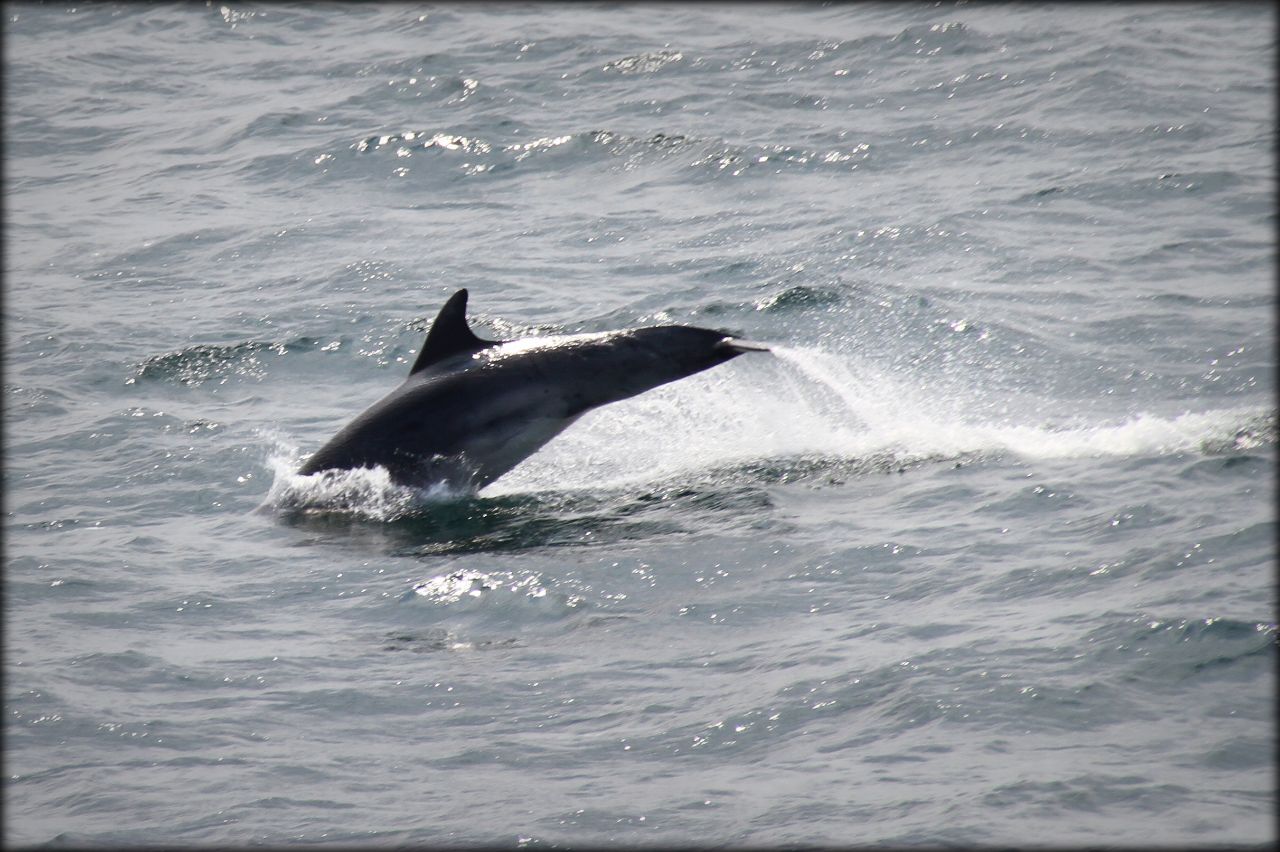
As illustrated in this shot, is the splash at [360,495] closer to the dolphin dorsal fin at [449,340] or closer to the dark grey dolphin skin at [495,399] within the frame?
the dark grey dolphin skin at [495,399]

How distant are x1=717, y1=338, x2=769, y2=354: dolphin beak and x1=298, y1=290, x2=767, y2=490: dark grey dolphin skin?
2 cm

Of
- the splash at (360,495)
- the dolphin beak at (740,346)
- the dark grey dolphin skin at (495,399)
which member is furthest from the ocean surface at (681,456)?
the dolphin beak at (740,346)

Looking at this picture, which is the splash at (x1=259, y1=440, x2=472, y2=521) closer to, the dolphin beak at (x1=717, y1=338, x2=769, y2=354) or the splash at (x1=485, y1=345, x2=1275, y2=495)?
the splash at (x1=485, y1=345, x2=1275, y2=495)

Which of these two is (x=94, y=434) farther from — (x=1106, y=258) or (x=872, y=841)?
(x=1106, y=258)

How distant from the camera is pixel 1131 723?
912 centimetres

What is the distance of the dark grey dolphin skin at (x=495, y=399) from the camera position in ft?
46.6

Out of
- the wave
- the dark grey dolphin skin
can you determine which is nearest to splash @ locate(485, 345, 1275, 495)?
the wave

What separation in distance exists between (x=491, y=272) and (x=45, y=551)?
9.10 m

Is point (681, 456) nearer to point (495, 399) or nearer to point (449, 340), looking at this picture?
point (495, 399)

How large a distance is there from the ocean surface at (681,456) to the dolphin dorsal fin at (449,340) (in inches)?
49.0

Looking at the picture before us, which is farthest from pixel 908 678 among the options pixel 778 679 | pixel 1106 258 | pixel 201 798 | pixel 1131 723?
pixel 1106 258

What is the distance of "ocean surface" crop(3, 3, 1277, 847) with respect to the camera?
9125mm

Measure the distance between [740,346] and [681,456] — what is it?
1698 millimetres

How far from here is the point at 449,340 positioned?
14430 mm
